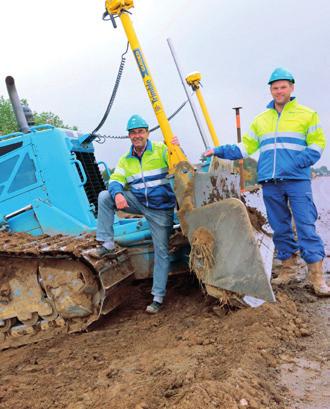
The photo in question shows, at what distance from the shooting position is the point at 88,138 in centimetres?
589

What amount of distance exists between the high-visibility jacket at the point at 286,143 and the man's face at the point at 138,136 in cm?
71

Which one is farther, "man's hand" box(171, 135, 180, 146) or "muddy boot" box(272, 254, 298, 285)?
"muddy boot" box(272, 254, 298, 285)

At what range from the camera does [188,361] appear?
329 centimetres

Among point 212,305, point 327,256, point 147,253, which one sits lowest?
point 327,256

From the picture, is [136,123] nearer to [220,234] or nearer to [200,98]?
[220,234]

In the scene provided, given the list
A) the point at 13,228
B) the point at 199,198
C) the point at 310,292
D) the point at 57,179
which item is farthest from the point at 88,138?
the point at 310,292

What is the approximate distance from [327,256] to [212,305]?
2.29 meters

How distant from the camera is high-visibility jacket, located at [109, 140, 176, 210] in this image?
4.62 metres

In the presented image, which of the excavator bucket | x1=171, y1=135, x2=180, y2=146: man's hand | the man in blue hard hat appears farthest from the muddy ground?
x1=171, y1=135, x2=180, y2=146: man's hand

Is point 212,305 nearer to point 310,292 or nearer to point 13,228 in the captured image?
point 310,292

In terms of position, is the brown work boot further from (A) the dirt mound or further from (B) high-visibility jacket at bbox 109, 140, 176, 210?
Result: (B) high-visibility jacket at bbox 109, 140, 176, 210

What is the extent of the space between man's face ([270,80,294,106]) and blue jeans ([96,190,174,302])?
4.87 feet

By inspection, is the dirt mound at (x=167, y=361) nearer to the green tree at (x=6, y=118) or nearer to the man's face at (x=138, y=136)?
the man's face at (x=138, y=136)

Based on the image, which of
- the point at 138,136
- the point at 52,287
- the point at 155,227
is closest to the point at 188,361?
the point at 155,227
